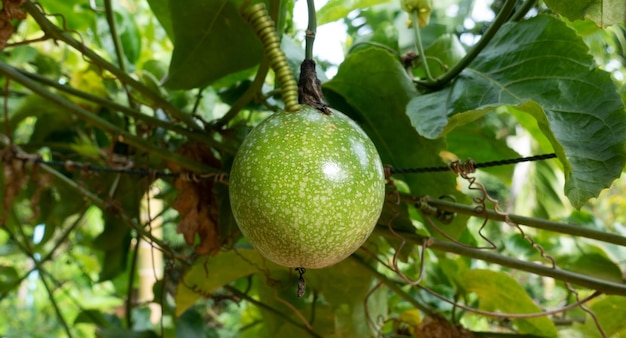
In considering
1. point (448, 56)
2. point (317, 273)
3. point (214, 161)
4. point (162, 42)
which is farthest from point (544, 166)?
point (162, 42)

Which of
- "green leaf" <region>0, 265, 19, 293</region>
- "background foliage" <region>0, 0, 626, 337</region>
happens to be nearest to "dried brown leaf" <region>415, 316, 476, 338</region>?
"background foliage" <region>0, 0, 626, 337</region>

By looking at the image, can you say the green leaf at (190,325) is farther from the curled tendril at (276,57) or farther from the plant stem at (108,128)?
the curled tendril at (276,57)

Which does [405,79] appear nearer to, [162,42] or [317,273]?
[317,273]

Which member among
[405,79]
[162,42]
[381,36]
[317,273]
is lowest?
[317,273]

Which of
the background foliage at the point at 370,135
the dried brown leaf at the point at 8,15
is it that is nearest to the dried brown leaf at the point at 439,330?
the background foliage at the point at 370,135

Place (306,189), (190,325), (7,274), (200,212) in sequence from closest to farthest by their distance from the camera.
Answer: (306,189) < (200,212) < (190,325) < (7,274)

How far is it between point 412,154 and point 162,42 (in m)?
0.93

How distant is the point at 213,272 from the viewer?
88 cm

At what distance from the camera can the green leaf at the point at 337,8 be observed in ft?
3.07

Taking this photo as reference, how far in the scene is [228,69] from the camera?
71 centimetres

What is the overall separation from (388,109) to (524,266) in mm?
242

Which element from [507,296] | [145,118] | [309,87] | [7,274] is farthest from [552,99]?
[7,274]

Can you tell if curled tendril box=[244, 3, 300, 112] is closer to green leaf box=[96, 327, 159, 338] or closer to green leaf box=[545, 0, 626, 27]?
green leaf box=[545, 0, 626, 27]

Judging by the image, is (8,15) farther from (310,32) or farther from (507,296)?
(507,296)
